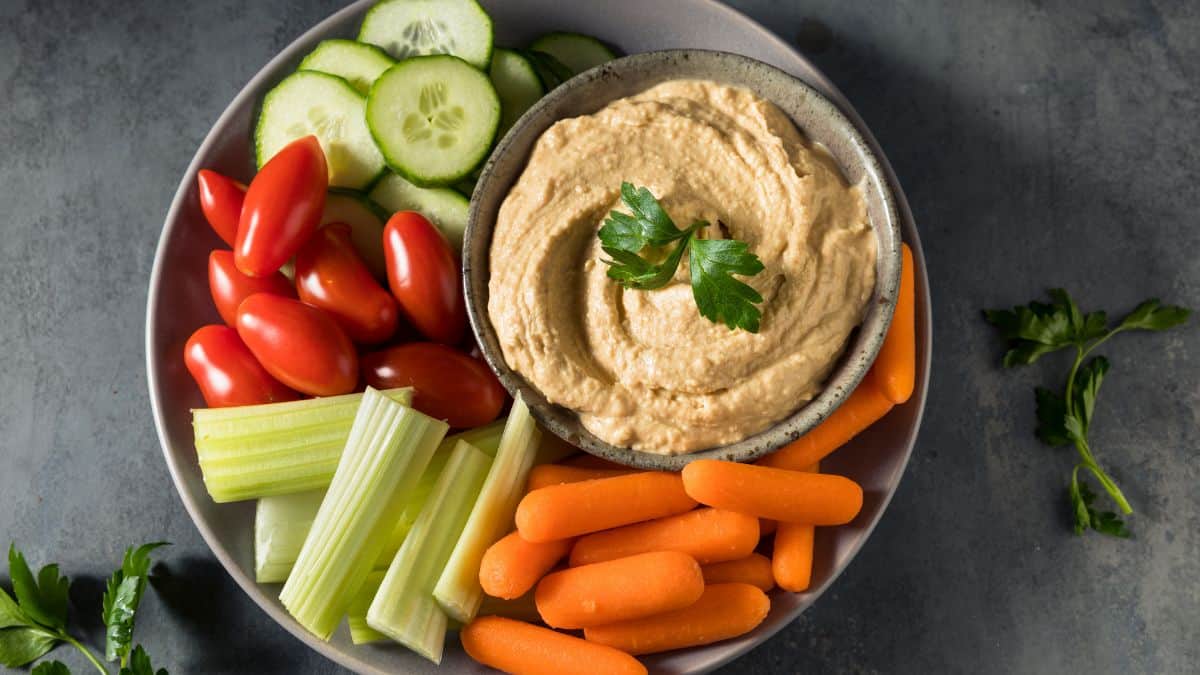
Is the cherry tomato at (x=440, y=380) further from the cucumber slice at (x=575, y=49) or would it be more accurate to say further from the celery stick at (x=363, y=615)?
the cucumber slice at (x=575, y=49)

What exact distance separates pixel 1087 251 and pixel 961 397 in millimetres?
581

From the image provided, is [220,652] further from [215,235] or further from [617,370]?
[617,370]

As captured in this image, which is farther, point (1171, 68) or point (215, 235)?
point (1171, 68)

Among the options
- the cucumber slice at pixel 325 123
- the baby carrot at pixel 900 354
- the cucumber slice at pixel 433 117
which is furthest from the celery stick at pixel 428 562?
the baby carrot at pixel 900 354

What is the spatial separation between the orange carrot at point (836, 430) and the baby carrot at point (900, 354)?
0.03 metres

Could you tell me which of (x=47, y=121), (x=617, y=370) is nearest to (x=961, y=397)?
(x=617, y=370)

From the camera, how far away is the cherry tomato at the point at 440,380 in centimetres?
264

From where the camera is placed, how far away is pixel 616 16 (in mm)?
2881

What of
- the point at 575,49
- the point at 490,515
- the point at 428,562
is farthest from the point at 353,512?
the point at 575,49

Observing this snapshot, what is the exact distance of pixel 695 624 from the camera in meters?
2.48

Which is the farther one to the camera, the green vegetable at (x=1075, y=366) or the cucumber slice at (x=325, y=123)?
the green vegetable at (x=1075, y=366)

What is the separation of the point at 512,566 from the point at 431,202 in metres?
1.00

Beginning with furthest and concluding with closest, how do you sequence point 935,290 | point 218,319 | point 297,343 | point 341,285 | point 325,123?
1. point 935,290
2. point 218,319
3. point 325,123
4. point 341,285
5. point 297,343

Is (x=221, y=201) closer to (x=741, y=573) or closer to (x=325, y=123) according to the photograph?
(x=325, y=123)
